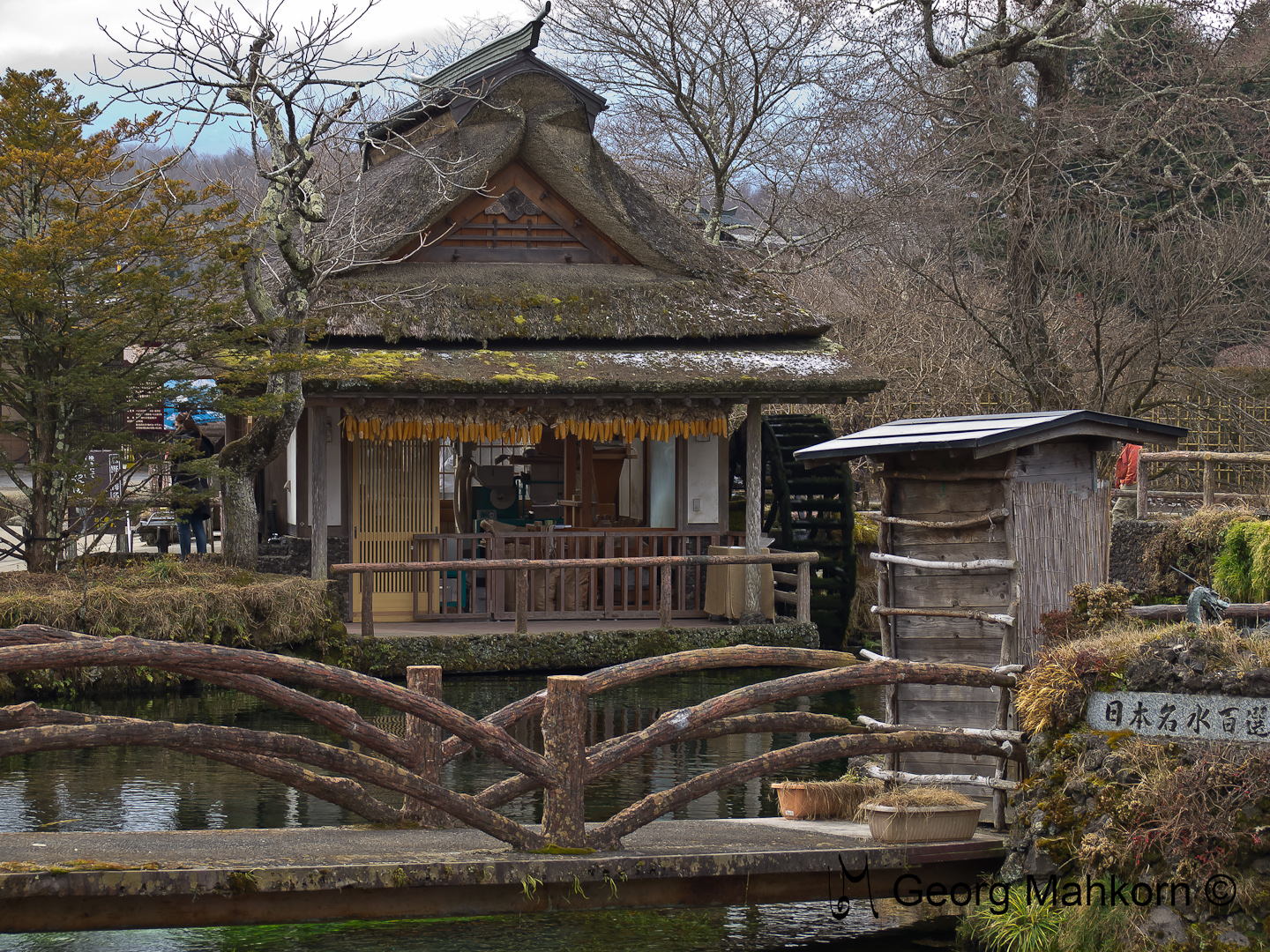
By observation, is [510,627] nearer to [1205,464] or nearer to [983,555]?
[983,555]

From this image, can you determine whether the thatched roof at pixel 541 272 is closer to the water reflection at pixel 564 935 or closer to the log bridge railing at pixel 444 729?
the water reflection at pixel 564 935

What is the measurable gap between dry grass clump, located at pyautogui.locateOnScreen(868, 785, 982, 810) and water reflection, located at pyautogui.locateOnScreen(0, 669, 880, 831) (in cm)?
252

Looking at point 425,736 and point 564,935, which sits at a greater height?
point 425,736

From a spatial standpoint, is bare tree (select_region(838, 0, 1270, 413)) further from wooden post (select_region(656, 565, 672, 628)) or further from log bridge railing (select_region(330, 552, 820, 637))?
wooden post (select_region(656, 565, 672, 628))

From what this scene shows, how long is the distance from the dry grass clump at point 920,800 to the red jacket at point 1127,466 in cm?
1530

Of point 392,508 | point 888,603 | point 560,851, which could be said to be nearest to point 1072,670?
point 888,603

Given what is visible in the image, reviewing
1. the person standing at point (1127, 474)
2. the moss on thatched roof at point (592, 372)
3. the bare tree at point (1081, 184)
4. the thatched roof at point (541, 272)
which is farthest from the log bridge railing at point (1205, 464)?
the thatched roof at point (541, 272)

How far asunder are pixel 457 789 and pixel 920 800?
401 cm

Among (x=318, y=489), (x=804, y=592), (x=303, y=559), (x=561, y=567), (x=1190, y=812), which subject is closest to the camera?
(x=1190, y=812)

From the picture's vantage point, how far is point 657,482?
18.2 m

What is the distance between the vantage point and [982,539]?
26.8 ft

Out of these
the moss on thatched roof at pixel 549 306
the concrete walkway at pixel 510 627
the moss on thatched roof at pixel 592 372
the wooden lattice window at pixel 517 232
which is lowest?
the concrete walkway at pixel 510 627

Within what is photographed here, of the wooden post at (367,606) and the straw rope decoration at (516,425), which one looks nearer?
the wooden post at (367,606)

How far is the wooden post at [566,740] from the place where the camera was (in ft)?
20.5
